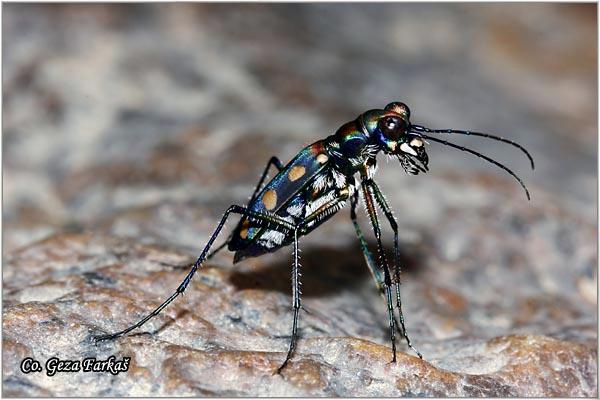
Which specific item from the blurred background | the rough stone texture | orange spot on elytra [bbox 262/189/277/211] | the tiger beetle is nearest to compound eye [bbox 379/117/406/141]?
the tiger beetle

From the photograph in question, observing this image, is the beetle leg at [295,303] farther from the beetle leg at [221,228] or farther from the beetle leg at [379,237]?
the beetle leg at [379,237]

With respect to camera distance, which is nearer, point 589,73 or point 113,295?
point 113,295

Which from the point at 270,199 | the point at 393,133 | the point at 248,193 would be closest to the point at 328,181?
the point at 270,199

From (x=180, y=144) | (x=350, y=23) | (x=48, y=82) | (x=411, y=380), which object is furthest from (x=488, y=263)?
(x=350, y=23)

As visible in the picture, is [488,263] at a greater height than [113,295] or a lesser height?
greater

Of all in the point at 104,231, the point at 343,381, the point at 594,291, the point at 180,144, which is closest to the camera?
the point at 343,381

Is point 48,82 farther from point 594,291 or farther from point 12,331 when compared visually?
point 594,291
